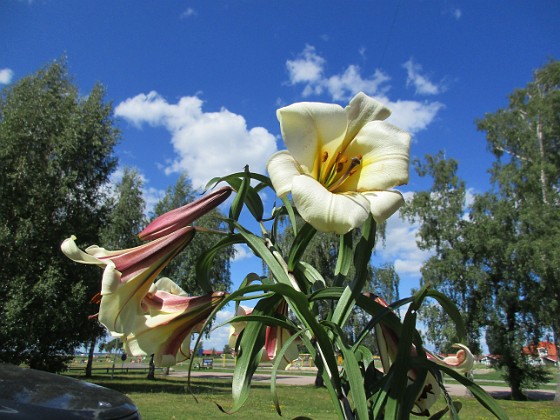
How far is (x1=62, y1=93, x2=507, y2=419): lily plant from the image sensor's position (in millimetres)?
662

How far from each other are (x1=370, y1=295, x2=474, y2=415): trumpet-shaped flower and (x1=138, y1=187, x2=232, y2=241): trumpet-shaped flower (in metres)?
0.33

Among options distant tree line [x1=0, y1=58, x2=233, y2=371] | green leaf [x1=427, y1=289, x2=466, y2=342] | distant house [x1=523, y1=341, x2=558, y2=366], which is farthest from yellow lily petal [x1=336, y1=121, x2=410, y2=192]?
distant house [x1=523, y1=341, x2=558, y2=366]

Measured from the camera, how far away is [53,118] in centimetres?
1126

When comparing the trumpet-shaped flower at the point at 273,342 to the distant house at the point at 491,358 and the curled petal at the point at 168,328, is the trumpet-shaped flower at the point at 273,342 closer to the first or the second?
the curled petal at the point at 168,328

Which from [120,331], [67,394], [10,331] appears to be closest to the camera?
[120,331]

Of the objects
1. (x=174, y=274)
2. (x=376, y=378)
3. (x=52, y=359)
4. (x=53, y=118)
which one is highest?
(x=53, y=118)

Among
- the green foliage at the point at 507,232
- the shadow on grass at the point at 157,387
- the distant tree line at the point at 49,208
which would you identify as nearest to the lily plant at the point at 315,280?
the shadow on grass at the point at 157,387

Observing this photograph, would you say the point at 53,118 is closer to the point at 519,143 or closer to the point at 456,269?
the point at 456,269

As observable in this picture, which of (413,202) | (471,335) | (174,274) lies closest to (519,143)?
(413,202)

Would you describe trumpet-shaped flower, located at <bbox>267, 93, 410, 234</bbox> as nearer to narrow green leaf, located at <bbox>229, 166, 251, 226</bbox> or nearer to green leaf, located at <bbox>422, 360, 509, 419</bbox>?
narrow green leaf, located at <bbox>229, 166, 251, 226</bbox>

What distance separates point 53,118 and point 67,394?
1113 cm

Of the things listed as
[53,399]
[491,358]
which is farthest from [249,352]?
[491,358]

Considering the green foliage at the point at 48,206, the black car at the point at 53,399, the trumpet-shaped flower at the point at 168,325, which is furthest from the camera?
the green foliage at the point at 48,206

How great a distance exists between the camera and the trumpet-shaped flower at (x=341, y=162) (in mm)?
606
